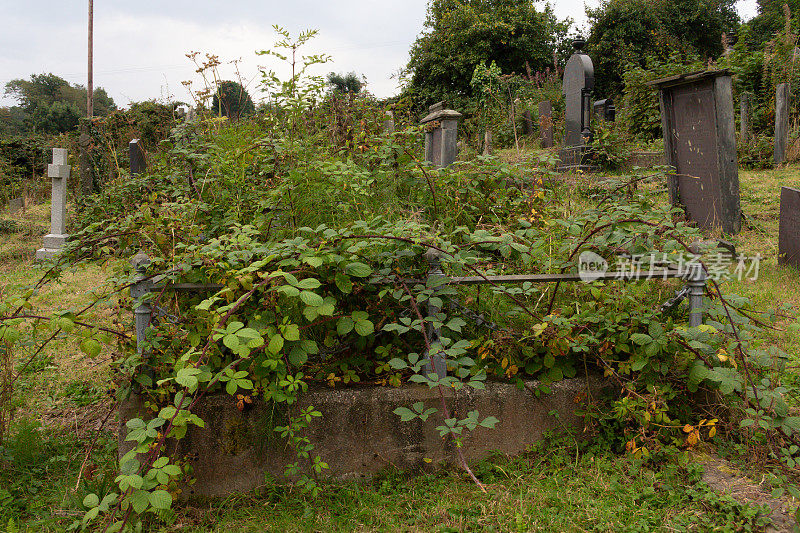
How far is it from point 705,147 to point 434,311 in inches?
190

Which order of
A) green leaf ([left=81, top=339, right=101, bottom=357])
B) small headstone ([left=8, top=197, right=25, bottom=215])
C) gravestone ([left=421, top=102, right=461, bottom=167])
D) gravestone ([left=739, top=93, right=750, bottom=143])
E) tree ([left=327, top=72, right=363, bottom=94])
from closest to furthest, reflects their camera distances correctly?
green leaf ([left=81, top=339, right=101, bottom=357]) → tree ([left=327, top=72, right=363, bottom=94]) → gravestone ([left=421, top=102, right=461, bottom=167]) → gravestone ([left=739, top=93, right=750, bottom=143]) → small headstone ([left=8, top=197, right=25, bottom=215])

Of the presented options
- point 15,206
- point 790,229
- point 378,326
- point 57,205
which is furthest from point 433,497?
point 15,206

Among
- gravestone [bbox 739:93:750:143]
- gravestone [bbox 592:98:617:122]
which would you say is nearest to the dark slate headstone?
gravestone [bbox 592:98:617:122]

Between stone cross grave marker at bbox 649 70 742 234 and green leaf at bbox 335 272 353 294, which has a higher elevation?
stone cross grave marker at bbox 649 70 742 234

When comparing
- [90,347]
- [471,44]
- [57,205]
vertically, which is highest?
[471,44]

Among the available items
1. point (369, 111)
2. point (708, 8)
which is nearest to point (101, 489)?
point (369, 111)

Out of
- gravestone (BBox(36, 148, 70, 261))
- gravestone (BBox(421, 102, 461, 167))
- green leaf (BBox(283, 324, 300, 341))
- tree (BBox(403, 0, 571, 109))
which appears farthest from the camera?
tree (BBox(403, 0, 571, 109))

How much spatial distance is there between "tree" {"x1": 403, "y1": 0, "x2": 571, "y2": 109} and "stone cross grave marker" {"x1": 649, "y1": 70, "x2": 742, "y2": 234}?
1754cm

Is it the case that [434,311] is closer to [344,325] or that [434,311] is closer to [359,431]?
[344,325]

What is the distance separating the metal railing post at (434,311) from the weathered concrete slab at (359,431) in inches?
5.1

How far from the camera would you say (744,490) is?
226 cm

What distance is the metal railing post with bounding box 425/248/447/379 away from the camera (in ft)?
8.56

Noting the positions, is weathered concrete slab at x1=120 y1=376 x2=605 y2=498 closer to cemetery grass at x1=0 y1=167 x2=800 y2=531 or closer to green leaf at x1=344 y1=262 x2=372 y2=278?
cemetery grass at x1=0 y1=167 x2=800 y2=531

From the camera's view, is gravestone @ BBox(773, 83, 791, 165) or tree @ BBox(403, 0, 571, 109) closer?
gravestone @ BBox(773, 83, 791, 165)
